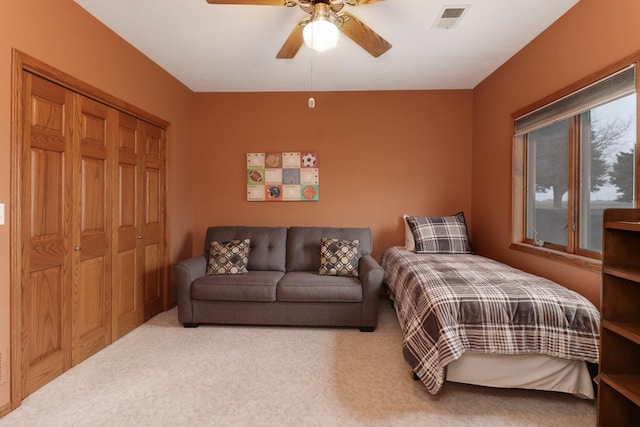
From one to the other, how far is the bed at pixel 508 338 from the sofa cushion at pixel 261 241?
189cm

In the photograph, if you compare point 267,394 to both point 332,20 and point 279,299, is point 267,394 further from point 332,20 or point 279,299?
point 332,20

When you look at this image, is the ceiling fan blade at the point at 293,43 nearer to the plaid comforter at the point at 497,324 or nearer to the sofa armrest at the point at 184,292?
the plaid comforter at the point at 497,324

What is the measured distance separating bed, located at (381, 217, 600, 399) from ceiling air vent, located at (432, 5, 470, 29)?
76.0 inches

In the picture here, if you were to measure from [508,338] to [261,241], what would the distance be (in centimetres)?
253

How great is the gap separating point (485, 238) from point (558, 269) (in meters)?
1.18

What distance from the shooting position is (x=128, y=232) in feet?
9.46

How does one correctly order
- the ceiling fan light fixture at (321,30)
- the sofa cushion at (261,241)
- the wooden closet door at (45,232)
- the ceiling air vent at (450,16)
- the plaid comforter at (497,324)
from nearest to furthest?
the ceiling fan light fixture at (321,30), the plaid comforter at (497,324), the wooden closet door at (45,232), the ceiling air vent at (450,16), the sofa cushion at (261,241)

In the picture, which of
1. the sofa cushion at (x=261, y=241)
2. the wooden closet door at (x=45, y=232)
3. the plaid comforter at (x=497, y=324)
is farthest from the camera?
the sofa cushion at (x=261, y=241)

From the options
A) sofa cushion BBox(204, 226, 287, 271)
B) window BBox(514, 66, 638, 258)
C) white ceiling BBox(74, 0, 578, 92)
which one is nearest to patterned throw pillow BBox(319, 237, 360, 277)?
sofa cushion BBox(204, 226, 287, 271)

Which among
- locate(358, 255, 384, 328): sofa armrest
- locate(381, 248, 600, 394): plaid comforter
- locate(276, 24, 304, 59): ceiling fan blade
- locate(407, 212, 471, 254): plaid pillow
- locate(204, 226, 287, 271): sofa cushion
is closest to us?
locate(381, 248, 600, 394): plaid comforter

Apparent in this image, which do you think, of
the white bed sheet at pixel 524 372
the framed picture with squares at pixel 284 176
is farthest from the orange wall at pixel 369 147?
the white bed sheet at pixel 524 372

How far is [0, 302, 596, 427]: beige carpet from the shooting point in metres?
1.77

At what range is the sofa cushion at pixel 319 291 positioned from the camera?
297 centimetres

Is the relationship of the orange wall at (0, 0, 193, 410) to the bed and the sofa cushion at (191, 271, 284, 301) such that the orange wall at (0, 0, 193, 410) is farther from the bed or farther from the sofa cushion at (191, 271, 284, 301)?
the bed
